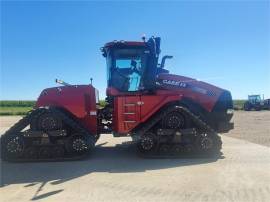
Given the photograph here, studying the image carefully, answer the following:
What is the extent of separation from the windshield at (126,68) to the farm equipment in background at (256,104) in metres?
42.7

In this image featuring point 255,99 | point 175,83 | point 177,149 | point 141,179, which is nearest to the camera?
point 141,179

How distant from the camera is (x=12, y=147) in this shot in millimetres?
10797

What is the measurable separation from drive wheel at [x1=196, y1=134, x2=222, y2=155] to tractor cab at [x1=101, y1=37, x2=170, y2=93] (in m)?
2.16

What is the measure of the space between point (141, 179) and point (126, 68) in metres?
4.43

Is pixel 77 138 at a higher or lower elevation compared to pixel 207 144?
higher

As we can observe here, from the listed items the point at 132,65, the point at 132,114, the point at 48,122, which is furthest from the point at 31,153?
the point at 132,65

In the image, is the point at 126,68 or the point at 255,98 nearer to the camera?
the point at 126,68

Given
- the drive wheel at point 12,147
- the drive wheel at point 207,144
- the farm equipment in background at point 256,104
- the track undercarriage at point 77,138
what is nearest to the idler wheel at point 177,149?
the track undercarriage at point 77,138

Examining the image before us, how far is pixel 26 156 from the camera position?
10828mm

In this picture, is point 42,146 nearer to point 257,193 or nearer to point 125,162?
point 125,162

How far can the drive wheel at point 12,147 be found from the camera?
10781 millimetres

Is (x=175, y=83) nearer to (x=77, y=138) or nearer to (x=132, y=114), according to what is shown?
(x=132, y=114)

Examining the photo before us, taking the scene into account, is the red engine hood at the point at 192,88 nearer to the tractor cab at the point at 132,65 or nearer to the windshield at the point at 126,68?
the tractor cab at the point at 132,65

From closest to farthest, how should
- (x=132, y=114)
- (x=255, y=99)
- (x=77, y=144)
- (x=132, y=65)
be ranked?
(x=77, y=144)
(x=132, y=114)
(x=132, y=65)
(x=255, y=99)
